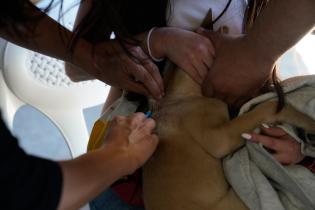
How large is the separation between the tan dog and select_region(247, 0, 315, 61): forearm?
9cm

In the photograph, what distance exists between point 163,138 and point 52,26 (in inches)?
13.6

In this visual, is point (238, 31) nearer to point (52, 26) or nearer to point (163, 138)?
point (163, 138)

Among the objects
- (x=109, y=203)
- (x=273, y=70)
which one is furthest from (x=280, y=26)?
(x=109, y=203)

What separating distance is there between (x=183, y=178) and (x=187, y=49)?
0.23m

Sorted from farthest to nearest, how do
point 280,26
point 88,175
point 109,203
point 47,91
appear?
point 47,91, point 109,203, point 280,26, point 88,175

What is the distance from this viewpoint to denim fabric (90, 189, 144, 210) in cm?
94

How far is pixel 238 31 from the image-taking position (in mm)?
862

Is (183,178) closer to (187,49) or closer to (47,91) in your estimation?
(187,49)

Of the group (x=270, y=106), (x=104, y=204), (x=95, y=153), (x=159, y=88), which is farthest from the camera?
(x=104, y=204)

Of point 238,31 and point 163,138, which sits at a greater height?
point 238,31

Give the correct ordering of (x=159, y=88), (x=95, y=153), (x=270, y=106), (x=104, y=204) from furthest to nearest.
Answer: (x=104, y=204) → (x=159, y=88) → (x=270, y=106) → (x=95, y=153)

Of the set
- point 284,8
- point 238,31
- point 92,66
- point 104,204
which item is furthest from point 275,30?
point 104,204

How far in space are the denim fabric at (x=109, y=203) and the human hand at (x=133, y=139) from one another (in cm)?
25

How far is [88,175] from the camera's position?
58 centimetres
